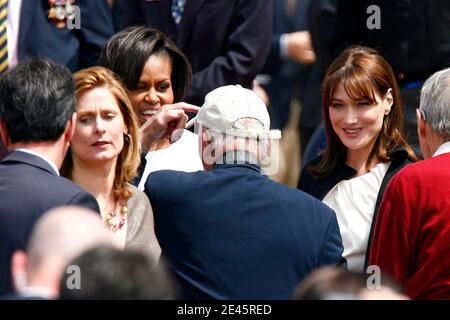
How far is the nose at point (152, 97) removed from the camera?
631 centimetres

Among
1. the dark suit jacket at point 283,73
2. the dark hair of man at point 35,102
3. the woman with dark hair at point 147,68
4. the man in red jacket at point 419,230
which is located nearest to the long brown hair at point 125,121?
the woman with dark hair at point 147,68

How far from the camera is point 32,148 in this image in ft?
15.1

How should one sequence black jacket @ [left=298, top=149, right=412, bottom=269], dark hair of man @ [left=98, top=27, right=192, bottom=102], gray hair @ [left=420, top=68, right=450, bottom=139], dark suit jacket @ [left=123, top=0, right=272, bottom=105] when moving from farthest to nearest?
dark suit jacket @ [left=123, top=0, right=272, bottom=105] → dark hair of man @ [left=98, top=27, right=192, bottom=102] → black jacket @ [left=298, top=149, right=412, bottom=269] → gray hair @ [left=420, top=68, right=450, bottom=139]

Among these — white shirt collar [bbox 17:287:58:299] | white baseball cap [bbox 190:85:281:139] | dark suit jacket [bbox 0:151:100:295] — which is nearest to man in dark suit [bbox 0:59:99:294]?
dark suit jacket [bbox 0:151:100:295]

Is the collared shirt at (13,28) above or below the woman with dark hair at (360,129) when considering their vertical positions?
above

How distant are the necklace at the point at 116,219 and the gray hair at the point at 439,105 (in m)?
1.36

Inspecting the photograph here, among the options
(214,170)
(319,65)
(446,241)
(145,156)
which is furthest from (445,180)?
(319,65)

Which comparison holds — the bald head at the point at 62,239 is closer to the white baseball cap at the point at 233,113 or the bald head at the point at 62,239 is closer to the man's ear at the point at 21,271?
the man's ear at the point at 21,271

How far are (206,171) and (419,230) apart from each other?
877 millimetres

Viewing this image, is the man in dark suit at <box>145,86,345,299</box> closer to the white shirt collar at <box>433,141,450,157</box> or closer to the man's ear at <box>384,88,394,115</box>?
the white shirt collar at <box>433,141,450,157</box>

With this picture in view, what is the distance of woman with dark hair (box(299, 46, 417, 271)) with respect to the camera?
5.97 meters

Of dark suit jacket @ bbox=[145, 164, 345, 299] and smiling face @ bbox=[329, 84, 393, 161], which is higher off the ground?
smiling face @ bbox=[329, 84, 393, 161]

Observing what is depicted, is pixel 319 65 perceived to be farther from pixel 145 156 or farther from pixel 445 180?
pixel 445 180

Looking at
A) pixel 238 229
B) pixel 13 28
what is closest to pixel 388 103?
pixel 238 229
